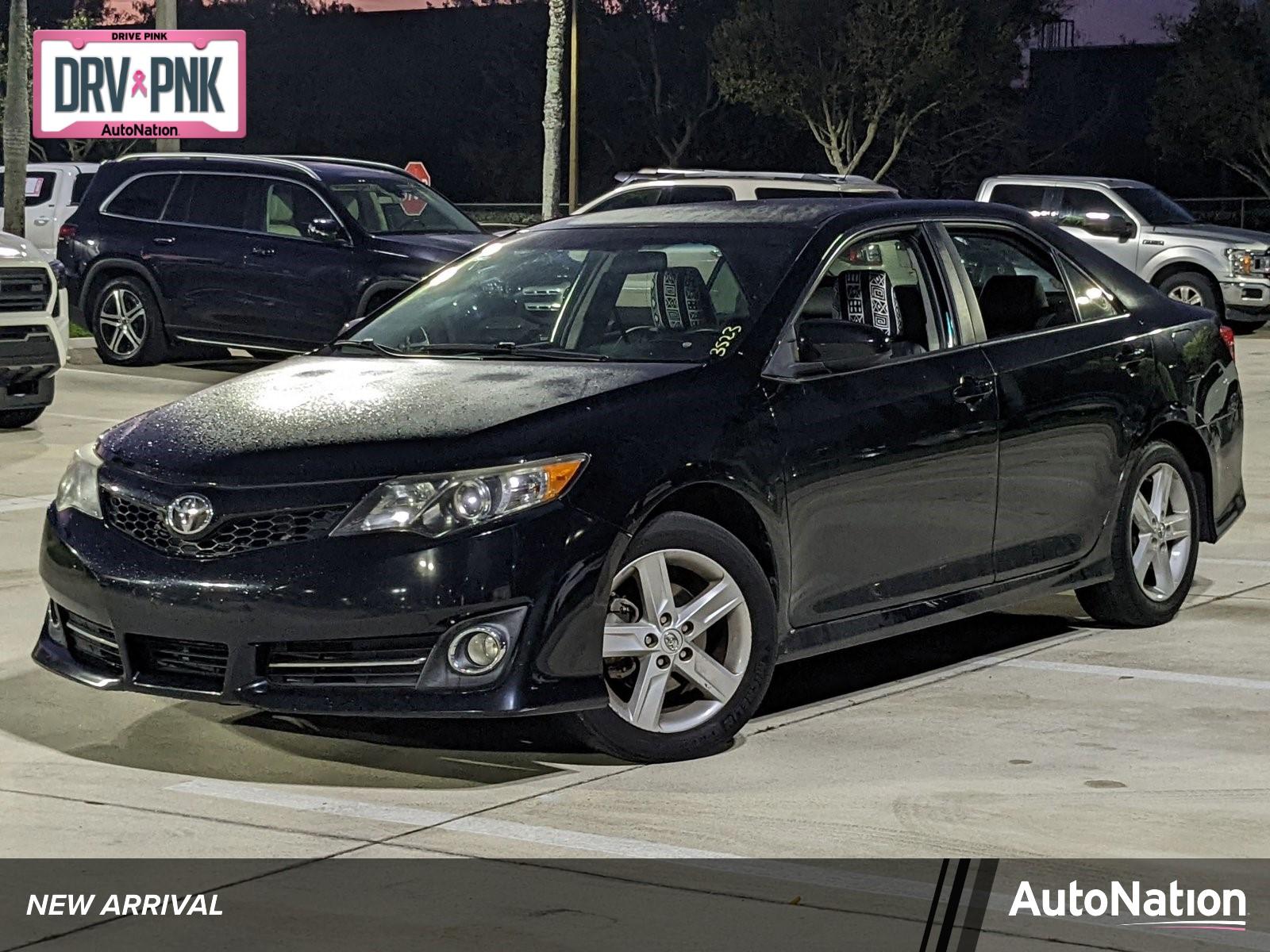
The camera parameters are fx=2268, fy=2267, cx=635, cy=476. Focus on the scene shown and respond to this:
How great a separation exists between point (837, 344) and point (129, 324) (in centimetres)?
1351

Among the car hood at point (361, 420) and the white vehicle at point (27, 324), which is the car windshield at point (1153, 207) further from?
the car hood at point (361, 420)

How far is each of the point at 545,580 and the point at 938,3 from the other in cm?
4520

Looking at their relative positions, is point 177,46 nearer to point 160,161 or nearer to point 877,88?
point 160,161

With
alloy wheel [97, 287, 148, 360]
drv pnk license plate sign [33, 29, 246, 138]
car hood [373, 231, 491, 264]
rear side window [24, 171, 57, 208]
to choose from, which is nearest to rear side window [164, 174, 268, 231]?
alloy wheel [97, 287, 148, 360]

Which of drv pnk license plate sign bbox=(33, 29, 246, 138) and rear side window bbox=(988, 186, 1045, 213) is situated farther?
rear side window bbox=(988, 186, 1045, 213)

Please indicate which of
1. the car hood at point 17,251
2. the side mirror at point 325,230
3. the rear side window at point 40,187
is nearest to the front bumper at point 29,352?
the car hood at point 17,251

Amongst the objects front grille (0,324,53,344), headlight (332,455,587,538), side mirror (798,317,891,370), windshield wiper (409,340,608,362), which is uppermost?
side mirror (798,317,891,370)

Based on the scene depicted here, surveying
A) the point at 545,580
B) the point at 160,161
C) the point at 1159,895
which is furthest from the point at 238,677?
the point at 160,161

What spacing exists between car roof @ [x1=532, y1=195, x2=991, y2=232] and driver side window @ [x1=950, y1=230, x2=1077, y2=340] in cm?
11

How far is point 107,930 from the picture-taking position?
4.93 metres

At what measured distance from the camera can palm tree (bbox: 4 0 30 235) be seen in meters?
27.5

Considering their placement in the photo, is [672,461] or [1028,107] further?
[1028,107]

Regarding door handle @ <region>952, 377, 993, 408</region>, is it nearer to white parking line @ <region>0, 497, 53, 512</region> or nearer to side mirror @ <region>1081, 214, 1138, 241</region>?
white parking line @ <region>0, 497, 53, 512</region>

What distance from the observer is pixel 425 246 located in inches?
736
